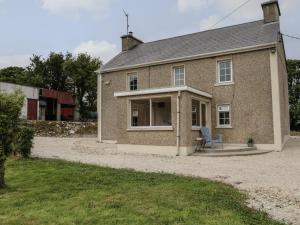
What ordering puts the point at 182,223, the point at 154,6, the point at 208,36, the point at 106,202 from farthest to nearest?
the point at 208,36 → the point at 154,6 → the point at 106,202 → the point at 182,223

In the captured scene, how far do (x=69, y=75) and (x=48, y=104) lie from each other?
5897mm

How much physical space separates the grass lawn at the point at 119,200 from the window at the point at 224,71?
11.0 m

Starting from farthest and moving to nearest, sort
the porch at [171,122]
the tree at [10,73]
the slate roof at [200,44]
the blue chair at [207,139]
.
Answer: the tree at [10,73]
the slate roof at [200,44]
the blue chair at [207,139]
the porch at [171,122]

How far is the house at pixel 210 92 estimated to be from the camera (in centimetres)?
1569

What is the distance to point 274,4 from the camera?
61.9 feet

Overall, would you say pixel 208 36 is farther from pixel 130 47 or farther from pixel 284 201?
pixel 284 201

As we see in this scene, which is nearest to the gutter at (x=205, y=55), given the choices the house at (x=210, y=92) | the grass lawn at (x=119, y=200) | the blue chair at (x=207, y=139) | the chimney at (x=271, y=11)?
the house at (x=210, y=92)

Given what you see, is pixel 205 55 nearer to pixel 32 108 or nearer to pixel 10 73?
pixel 32 108

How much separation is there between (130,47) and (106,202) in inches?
846

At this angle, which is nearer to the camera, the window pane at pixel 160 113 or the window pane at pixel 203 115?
the window pane at pixel 203 115

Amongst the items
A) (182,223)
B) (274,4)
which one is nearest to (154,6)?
(274,4)

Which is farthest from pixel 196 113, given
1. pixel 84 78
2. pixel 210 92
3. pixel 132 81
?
pixel 84 78

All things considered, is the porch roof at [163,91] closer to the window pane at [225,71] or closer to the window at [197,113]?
the window at [197,113]

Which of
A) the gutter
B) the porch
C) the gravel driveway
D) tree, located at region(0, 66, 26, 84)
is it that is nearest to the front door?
the gutter
